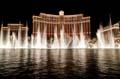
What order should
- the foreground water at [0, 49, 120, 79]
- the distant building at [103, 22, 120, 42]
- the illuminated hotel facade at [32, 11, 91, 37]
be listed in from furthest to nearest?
1. the illuminated hotel facade at [32, 11, 91, 37]
2. the distant building at [103, 22, 120, 42]
3. the foreground water at [0, 49, 120, 79]

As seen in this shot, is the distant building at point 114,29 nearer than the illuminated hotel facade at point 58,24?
Yes

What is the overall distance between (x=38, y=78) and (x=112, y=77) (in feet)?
18.9

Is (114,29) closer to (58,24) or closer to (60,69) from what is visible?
(58,24)

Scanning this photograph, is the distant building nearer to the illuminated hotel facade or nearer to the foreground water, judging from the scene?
the illuminated hotel facade

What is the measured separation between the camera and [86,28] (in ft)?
629

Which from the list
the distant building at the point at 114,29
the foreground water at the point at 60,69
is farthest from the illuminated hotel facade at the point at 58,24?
the foreground water at the point at 60,69

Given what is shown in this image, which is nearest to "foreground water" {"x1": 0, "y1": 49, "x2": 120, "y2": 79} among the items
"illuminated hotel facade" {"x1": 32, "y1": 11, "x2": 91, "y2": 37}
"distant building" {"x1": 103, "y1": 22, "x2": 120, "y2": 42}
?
"distant building" {"x1": 103, "y1": 22, "x2": 120, "y2": 42}

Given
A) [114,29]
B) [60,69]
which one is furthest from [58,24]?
[60,69]

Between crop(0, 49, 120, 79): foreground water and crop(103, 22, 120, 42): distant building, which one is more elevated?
crop(103, 22, 120, 42): distant building

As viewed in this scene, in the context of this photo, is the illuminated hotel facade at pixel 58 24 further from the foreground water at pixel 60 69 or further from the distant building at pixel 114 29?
the foreground water at pixel 60 69

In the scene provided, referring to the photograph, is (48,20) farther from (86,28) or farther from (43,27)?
(86,28)

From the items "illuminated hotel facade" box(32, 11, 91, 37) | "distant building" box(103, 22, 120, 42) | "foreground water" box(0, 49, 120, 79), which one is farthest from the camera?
"illuminated hotel facade" box(32, 11, 91, 37)

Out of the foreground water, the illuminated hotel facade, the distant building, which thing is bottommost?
the foreground water

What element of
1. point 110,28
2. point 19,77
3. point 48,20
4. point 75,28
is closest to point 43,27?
point 48,20
